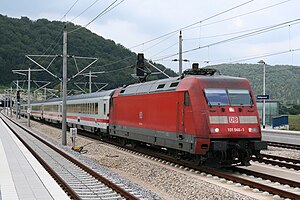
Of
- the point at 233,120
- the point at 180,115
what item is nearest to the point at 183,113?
the point at 180,115

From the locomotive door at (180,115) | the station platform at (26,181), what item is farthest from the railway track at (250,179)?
the station platform at (26,181)

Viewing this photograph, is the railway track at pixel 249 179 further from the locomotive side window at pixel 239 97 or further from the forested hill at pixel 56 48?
the forested hill at pixel 56 48

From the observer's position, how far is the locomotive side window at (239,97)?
16.3 m

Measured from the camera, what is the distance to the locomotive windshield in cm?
1597

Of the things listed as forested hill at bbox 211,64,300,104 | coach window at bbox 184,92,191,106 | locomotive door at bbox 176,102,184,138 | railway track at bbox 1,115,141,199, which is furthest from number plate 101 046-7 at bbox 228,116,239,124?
forested hill at bbox 211,64,300,104

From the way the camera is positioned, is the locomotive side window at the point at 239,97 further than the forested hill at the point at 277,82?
No

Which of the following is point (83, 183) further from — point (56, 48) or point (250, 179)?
point (56, 48)

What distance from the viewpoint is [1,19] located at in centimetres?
10006

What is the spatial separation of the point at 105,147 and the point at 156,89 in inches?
325

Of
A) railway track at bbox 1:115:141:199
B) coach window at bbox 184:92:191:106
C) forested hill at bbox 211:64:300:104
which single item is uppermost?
forested hill at bbox 211:64:300:104

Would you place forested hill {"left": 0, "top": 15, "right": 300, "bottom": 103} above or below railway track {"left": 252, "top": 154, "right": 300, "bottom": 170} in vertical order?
above

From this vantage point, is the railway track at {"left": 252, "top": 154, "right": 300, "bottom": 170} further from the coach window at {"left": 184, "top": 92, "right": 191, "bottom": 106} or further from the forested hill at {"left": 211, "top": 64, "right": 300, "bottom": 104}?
the forested hill at {"left": 211, "top": 64, "right": 300, "bottom": 104}

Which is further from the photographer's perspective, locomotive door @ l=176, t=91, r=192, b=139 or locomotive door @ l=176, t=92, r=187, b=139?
locomotive door @ l=176, t=92, r=187, b=139

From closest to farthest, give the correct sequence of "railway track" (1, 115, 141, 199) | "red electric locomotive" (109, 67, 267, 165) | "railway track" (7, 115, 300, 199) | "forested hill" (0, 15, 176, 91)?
"railway track" (1, 115, 141, 199), "railway track" (7, 115, 300, 199), "red electric locomotive" (109, 67, 267, 165), "forested hill" (0, 15, 176, 91)
